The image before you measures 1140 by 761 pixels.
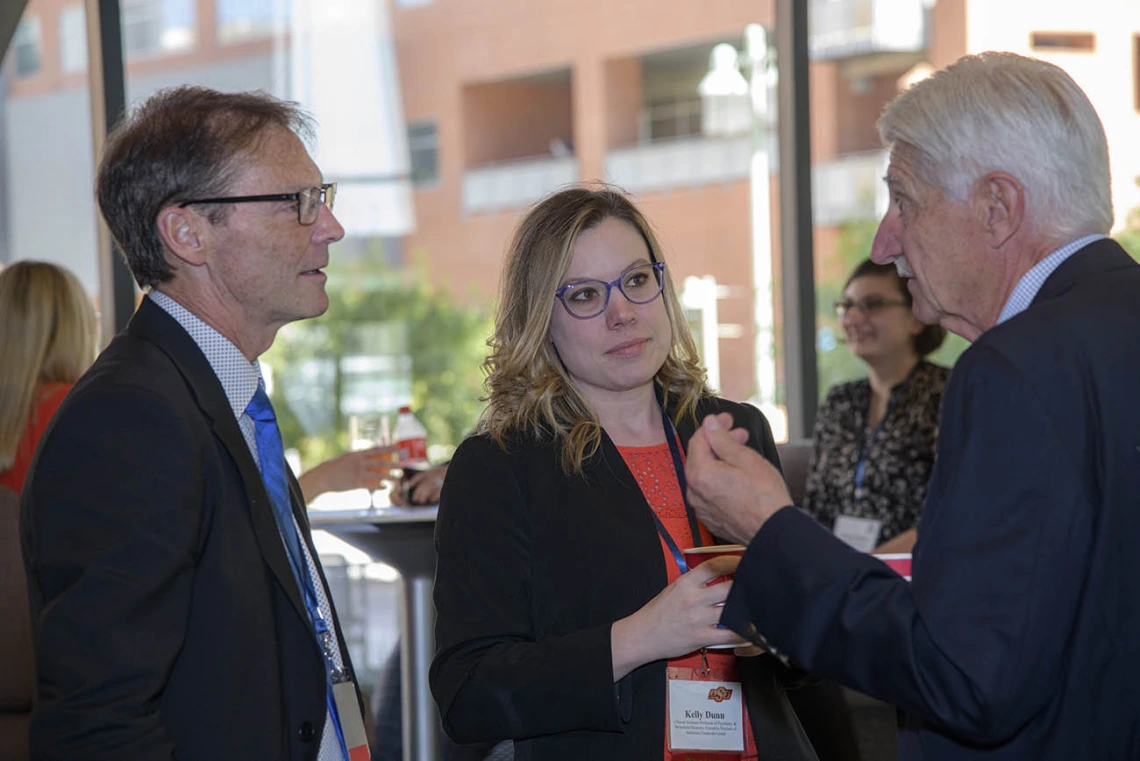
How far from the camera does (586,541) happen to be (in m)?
1.98

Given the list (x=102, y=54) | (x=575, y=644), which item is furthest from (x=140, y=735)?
(x=102, y=54)

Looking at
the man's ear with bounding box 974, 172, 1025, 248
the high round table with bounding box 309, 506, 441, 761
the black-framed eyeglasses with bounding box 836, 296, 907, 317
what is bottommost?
the high round table with bounding box 309, 506, 441, 761

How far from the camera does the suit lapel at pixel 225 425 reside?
5.64 ft

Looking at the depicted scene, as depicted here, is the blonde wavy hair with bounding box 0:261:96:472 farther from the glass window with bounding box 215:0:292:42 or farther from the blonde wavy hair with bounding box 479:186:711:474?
the glass window with bounding box 215:0:292:42

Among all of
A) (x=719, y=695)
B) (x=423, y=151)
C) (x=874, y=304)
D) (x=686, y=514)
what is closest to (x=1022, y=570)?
(x=719, y=695)

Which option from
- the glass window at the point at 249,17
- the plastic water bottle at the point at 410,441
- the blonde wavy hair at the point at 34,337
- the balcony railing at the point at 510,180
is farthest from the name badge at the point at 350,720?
the balcony railing at the point at 510,180

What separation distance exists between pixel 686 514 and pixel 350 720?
2.14 feet

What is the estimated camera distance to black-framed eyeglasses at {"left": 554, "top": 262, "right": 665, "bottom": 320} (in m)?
2.19

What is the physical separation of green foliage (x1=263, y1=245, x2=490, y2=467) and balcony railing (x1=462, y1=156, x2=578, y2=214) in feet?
2.42

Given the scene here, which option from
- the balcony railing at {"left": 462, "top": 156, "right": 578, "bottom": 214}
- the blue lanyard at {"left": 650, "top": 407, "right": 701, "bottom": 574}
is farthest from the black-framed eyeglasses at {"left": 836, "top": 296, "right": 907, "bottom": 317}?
the balcony railing at {"left": 462, "top": 156, "right": 578, "bottom": 214}

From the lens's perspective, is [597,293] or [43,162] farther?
[43,162]

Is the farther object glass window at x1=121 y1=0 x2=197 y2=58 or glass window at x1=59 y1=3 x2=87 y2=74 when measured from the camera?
glass window at x1=121 y1=0 x2=197 y2=58

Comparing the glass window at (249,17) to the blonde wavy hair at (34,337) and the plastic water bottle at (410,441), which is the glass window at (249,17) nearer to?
the blonde wavy hair at (34,337)

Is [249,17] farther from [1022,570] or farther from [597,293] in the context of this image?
[1022,570]
